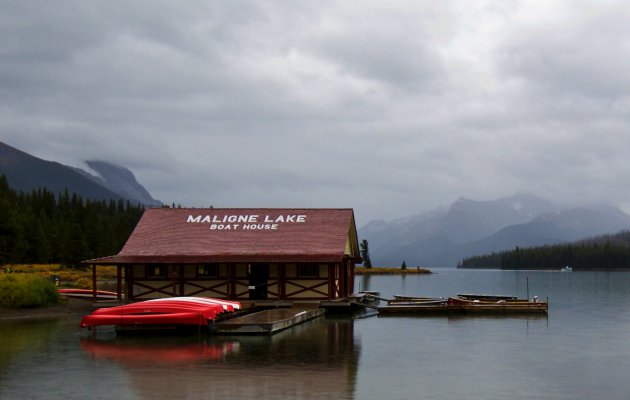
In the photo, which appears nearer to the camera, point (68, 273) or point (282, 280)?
point (282, 280)

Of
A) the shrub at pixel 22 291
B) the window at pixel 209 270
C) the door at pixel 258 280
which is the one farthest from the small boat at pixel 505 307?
the shrub at pixel 22 291

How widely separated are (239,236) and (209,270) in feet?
9.55

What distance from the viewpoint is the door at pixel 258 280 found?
4491 cm

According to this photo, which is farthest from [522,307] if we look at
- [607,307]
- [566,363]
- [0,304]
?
[0,304]

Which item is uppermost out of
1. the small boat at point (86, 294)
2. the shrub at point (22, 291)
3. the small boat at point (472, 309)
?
the shrub at point (22, 291)

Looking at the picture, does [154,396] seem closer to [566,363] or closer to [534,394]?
[534,394]

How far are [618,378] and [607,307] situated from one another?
120 feet

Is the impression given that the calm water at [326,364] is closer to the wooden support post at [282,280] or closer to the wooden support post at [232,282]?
the wooden support post at [282,280]

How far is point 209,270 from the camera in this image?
149 feet

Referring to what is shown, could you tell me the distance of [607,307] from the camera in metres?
55.7

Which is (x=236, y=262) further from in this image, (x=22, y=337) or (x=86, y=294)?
(x=22, y=337)

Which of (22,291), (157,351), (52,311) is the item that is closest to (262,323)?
(157,351)

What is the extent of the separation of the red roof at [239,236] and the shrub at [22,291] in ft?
11.6

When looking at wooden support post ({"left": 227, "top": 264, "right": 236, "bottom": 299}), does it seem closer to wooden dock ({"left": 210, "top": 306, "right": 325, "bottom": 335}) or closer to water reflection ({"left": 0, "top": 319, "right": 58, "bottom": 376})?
wooden dock ({"left": 210, "top": 306, "right": 325, "bottom": 335})
